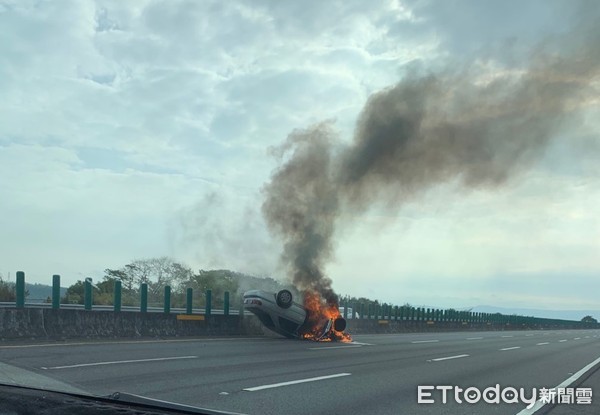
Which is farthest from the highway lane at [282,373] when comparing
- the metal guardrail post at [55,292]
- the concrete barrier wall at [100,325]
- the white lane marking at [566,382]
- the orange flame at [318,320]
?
the orange flame at [318,320]

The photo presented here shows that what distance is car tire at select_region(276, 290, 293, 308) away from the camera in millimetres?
19844

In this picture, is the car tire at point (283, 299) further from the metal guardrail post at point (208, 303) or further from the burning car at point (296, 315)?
the metal guardrail post at point (208, 303)

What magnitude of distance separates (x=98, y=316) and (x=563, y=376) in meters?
12.1

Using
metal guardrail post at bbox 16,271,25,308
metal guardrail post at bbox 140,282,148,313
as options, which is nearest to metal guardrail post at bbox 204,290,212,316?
metal guardrail post at bbox 140,282,148,313

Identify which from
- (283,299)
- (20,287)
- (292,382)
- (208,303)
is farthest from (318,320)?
(292,382)

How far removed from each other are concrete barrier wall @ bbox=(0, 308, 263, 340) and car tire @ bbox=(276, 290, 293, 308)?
3.15 meters

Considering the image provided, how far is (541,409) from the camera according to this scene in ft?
26.6

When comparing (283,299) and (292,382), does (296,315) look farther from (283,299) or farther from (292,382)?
(292,382)

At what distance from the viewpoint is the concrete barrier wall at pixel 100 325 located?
15.5 meters

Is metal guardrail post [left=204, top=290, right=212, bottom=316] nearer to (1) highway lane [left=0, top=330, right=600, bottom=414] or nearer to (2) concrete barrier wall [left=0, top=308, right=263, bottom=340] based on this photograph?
(2) concrete barrier wall [left=0, top=308, right=263, bottom=340]

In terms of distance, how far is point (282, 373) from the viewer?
35.4 feet

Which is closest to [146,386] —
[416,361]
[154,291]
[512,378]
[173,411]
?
[173,411]

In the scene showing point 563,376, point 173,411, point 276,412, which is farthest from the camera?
point 563,376

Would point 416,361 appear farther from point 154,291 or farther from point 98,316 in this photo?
point 154,291
